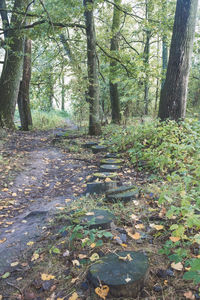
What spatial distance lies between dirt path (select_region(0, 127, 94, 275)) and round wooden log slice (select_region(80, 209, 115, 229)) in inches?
25.8

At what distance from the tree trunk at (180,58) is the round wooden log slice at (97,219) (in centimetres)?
386

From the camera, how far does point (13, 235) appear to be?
2713 mm

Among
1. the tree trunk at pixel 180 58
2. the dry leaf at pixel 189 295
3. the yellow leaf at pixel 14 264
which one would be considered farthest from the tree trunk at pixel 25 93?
the dry leaf at pixel 189 295

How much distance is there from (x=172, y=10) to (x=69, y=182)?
943 centimetres

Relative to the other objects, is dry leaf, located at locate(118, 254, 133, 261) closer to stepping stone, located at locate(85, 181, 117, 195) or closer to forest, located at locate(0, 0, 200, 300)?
forest, located at locate(0, 0, 200, 300)

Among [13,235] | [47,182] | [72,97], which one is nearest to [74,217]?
[13,235]

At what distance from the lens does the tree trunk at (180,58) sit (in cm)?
541

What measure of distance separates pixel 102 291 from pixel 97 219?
888 millimetres

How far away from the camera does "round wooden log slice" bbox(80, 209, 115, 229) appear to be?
230 centimetres

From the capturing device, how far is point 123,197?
3.10m

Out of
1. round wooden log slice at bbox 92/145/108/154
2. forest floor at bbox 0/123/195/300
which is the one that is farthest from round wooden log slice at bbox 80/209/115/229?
round wooden log slice at bbox 92/145/108/154

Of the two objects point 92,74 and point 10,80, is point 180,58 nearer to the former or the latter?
point 92,74

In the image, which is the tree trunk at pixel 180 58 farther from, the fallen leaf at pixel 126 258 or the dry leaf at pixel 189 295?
the dry leaf at pixel 189 295

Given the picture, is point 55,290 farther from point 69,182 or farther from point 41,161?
point 41,161
